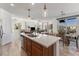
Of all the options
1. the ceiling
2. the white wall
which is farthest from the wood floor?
the ceiling

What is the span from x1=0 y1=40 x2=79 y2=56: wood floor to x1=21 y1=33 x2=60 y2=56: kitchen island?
132 millimetres

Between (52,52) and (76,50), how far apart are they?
515 millimetres

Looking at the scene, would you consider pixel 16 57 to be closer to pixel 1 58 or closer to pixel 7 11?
pixel 1 58

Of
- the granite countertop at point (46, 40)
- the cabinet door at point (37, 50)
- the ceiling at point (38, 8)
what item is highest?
the ceiling at point (38, 8)

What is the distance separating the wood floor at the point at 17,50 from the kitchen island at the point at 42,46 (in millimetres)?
132

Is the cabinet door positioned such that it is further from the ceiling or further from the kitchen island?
the ceiling

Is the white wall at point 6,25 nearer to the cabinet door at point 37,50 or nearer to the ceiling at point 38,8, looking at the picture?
the ceiling at point 38,8

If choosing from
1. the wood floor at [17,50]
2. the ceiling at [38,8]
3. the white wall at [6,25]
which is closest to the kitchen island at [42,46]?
the wood floor at [17,50]

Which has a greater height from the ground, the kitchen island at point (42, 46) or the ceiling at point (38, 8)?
the ceiling at point (38, 8)

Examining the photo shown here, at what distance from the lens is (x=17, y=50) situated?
8.83 feet

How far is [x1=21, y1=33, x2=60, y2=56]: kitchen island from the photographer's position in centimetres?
264

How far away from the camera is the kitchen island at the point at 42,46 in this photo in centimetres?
264

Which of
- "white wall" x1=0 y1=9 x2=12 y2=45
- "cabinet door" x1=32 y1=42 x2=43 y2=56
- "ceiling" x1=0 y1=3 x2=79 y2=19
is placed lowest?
"cabinet door" x1=32 y1=42 x2=43 y2=56

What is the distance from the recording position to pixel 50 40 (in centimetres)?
265
